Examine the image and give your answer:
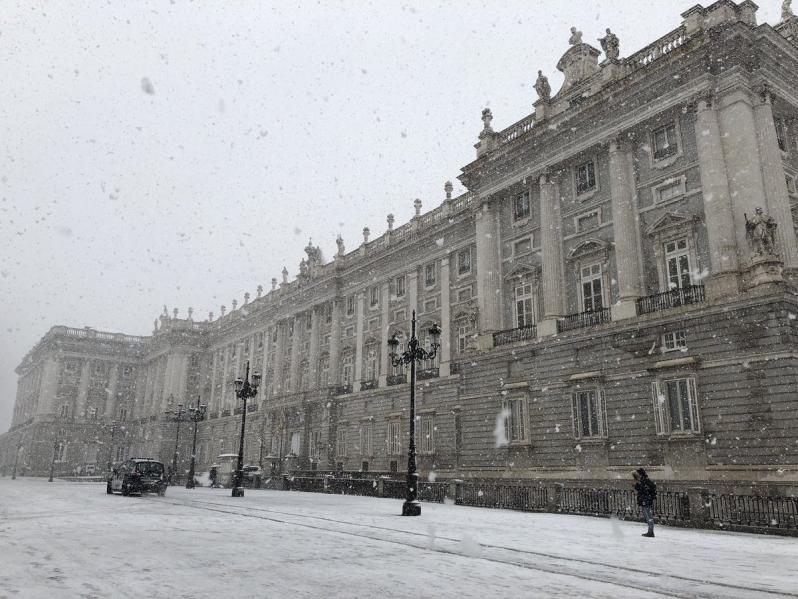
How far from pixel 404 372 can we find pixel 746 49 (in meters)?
27.4

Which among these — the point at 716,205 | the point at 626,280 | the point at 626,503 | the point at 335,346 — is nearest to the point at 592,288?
the point at 626,280

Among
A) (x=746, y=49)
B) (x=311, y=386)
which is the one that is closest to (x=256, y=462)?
(x=311, y=386)

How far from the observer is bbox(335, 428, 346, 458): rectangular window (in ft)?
156

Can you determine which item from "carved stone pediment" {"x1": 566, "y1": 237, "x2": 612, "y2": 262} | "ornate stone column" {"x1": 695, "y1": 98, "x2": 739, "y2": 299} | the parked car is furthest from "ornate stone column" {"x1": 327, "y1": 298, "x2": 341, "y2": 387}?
"ornate stone column" {"x1": 695, "y1": 98, "x2": 739, "y2": 299}

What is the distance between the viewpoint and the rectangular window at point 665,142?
25703 mm

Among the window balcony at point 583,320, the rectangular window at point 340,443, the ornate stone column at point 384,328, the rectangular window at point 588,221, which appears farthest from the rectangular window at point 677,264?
the rectangular window at point 340,443

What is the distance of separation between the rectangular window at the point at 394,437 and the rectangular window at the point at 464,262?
1125 cm

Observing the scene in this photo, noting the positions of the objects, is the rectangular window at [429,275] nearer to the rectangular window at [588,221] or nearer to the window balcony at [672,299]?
the rectangular window at [588,221]

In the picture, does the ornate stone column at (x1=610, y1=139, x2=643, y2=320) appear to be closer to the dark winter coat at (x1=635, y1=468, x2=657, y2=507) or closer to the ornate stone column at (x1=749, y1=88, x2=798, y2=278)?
the ornate stone column at (x1=749, y1=88, x2=798, y2=278)

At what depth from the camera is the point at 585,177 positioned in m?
29.0

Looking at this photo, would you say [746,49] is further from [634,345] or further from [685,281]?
[634,345]

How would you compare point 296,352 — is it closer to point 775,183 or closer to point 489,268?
point 489,268

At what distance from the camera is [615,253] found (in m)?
26.7

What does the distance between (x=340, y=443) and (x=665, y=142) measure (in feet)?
105
